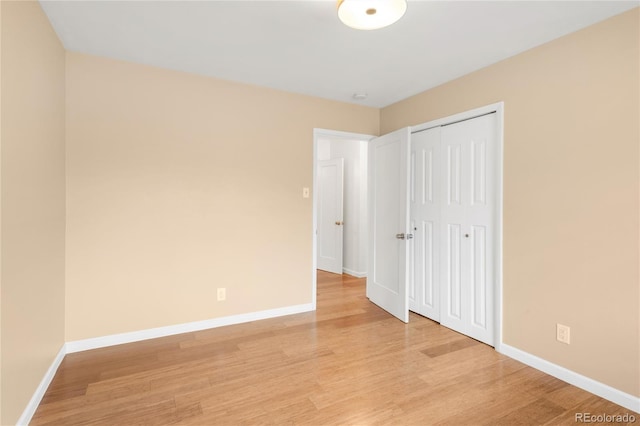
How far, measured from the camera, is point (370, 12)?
1.78 meters

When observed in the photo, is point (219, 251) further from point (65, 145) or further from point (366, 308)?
point (366, 308)

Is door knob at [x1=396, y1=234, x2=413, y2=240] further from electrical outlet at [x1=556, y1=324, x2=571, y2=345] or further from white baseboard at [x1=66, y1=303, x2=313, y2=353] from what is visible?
electrical outlet at [x1=556, y1=324, x2=571, y2=345]

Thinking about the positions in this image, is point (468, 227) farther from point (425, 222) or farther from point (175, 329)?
point (175, 329)

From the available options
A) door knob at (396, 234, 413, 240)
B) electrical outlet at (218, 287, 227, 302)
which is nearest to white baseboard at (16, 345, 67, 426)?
electrical outlet at (218, 287, 227, 302)

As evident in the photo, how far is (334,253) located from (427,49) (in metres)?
3.71

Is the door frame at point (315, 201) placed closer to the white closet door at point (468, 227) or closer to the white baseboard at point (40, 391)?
the white closet door at point (468, 227)

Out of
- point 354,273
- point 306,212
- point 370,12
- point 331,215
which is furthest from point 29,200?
point 354,273

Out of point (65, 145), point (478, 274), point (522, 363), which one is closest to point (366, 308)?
point (478, 274)

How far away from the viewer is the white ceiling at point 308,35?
75.9 inches

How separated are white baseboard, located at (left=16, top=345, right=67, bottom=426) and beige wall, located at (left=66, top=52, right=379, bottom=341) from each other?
0.27 m

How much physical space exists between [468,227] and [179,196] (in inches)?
104

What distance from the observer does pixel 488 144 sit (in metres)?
2.71

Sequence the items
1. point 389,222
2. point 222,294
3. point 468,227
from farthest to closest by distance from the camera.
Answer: point 389,222 → point 222,294 → point 468,227

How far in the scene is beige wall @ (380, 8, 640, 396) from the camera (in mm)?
1910
